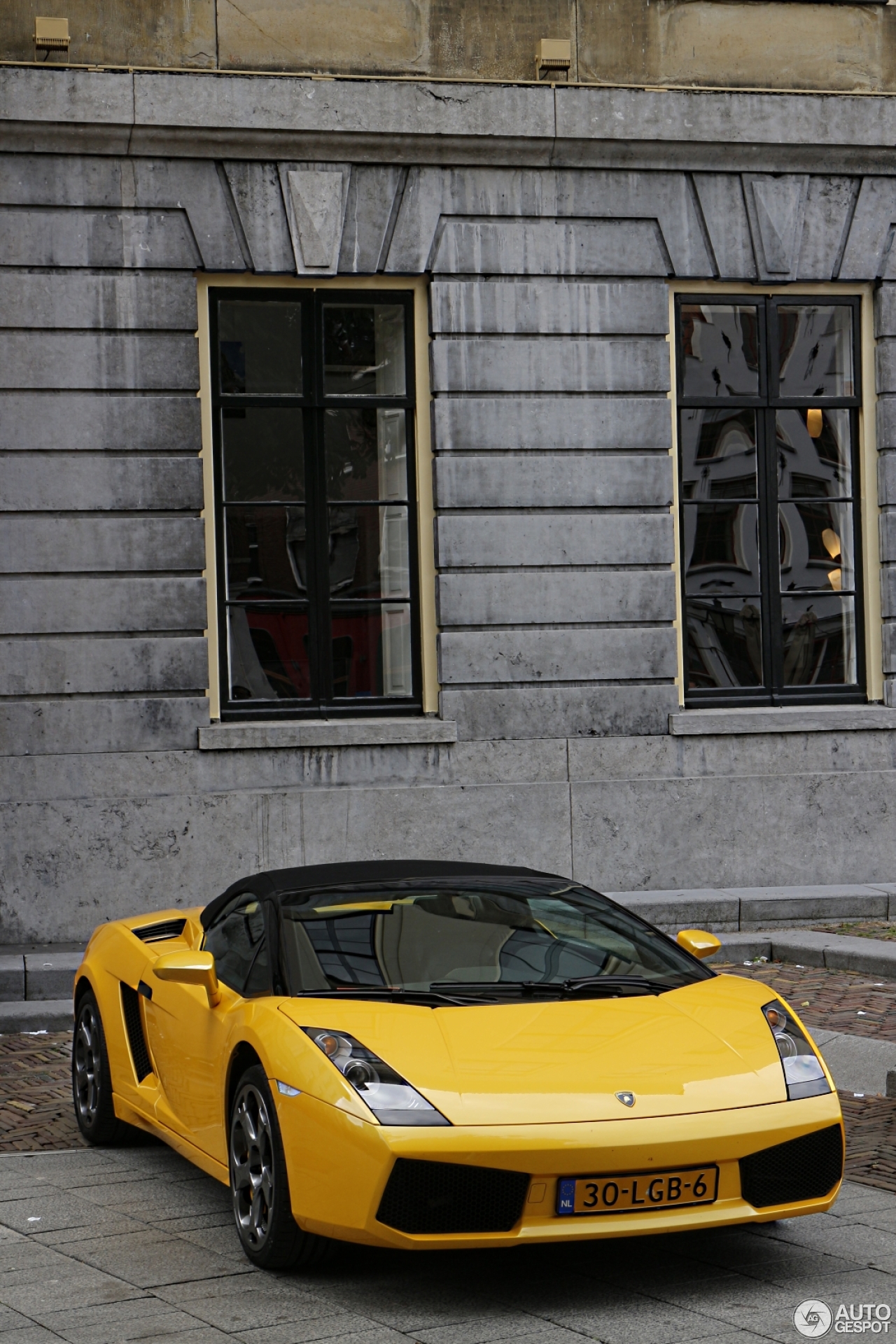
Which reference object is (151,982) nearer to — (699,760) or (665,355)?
(699,760)

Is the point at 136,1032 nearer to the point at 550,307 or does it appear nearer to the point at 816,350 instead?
the point at 550,307

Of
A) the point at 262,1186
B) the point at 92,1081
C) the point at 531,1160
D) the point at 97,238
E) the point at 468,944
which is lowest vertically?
the point at 92,1081

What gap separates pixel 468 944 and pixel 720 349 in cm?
830

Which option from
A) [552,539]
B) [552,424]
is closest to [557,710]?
[552,539]

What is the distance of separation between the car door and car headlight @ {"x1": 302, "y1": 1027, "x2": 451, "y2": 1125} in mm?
557

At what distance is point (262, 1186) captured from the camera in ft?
16.5

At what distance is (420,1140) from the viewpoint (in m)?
4.54

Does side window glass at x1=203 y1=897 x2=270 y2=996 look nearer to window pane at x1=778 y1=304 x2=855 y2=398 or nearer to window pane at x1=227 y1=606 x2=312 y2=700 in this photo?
window pane at x1=227 y1=606 x2=312 y2=700

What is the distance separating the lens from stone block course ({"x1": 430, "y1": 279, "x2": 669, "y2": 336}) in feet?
40.1

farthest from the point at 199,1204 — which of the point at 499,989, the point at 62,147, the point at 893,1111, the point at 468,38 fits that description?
the point at 468,38

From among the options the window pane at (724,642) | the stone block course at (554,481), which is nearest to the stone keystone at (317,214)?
the stone block course at (554,481)

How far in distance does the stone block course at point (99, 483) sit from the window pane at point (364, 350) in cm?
134

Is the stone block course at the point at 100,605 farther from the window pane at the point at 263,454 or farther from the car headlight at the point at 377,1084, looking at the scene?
the car headlight at the point at 377,1084

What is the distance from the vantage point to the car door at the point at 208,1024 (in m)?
5.46
